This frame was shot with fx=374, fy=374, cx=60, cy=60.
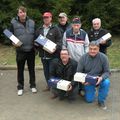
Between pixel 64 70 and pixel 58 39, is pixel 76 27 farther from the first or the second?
pixel 64 70

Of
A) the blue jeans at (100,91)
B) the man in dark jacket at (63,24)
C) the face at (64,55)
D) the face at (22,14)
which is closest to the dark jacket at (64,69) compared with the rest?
the face at (64,55)

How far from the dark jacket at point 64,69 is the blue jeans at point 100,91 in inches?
16.2

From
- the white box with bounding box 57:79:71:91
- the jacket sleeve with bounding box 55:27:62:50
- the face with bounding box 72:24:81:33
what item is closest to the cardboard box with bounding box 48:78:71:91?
the white box with bounding box 57:79:71:91

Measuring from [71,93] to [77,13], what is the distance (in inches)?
236

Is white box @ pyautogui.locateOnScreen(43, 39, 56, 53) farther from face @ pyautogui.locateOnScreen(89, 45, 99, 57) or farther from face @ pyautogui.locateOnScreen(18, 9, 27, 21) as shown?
face @ pyautogui.locateOnScreen(89, 45, 99, 57)

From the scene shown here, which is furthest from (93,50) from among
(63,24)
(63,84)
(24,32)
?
(24,32)

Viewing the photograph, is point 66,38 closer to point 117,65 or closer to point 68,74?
point 68,74

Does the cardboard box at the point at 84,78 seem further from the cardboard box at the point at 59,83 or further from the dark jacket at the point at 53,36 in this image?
the dark jacket at the point at 53,36

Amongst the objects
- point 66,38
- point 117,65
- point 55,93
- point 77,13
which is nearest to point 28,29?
point 66,38

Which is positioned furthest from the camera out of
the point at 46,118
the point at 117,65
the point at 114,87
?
the point at 117,65

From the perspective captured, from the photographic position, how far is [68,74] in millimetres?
7773

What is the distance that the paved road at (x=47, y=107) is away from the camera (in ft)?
23.3

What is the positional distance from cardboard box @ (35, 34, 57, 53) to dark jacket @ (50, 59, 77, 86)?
0.85 feet

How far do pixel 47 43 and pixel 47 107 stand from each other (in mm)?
1339
